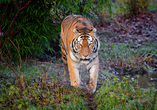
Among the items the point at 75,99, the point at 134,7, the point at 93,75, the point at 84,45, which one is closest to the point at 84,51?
the point at 84,45

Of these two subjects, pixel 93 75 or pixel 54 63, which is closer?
pixel 93 75

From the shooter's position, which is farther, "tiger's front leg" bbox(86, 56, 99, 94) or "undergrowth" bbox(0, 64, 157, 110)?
"tiger's front leg" bbox(86, 56, 99, 94)

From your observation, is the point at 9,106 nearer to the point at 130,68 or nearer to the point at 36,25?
the point at 36,25

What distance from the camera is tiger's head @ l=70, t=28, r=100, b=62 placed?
347 cm

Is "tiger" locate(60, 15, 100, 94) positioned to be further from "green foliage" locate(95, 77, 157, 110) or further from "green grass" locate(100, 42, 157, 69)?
"green grass" locate(100, 42, 157, 69)

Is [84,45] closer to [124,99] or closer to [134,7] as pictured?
[124,99]

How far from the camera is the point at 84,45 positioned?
347 cm

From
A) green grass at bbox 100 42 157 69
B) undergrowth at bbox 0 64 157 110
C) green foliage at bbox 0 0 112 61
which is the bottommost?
undergrowth at bbox 0 64 157 110

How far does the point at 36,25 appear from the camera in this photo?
17.7ft

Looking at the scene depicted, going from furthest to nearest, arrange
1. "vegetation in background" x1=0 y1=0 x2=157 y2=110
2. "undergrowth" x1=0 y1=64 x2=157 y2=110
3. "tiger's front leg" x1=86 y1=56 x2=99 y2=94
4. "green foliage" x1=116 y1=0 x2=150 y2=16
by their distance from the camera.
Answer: "green foliage" x1=116 y1=0 x2=150 y2=16
"tiger's front leg" x1=86 y1=56 x2=99 y2=94
"vegetation in background" x1=0 y1=0 x2=157 y2=110
"undergrowth" x1=0 y1=64 x2=157 y2=110

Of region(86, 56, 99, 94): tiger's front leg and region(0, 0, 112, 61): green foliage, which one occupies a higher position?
region(0, 0, 112, 61): green foliage

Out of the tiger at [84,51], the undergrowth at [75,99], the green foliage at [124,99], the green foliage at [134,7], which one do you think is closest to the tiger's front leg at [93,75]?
the tiger at [84,51]

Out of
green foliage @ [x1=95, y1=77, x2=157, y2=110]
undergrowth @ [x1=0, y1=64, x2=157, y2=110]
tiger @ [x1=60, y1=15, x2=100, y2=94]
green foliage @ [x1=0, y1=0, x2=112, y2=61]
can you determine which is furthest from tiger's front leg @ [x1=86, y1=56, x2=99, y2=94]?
green foliage @ [x1=0, y1=0, x2=112, y2=61]

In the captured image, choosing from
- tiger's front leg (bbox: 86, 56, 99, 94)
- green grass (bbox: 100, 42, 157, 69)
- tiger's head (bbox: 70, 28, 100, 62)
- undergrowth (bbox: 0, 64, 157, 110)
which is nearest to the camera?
undergrowth (bbox: 0, 64, 157, 110)
